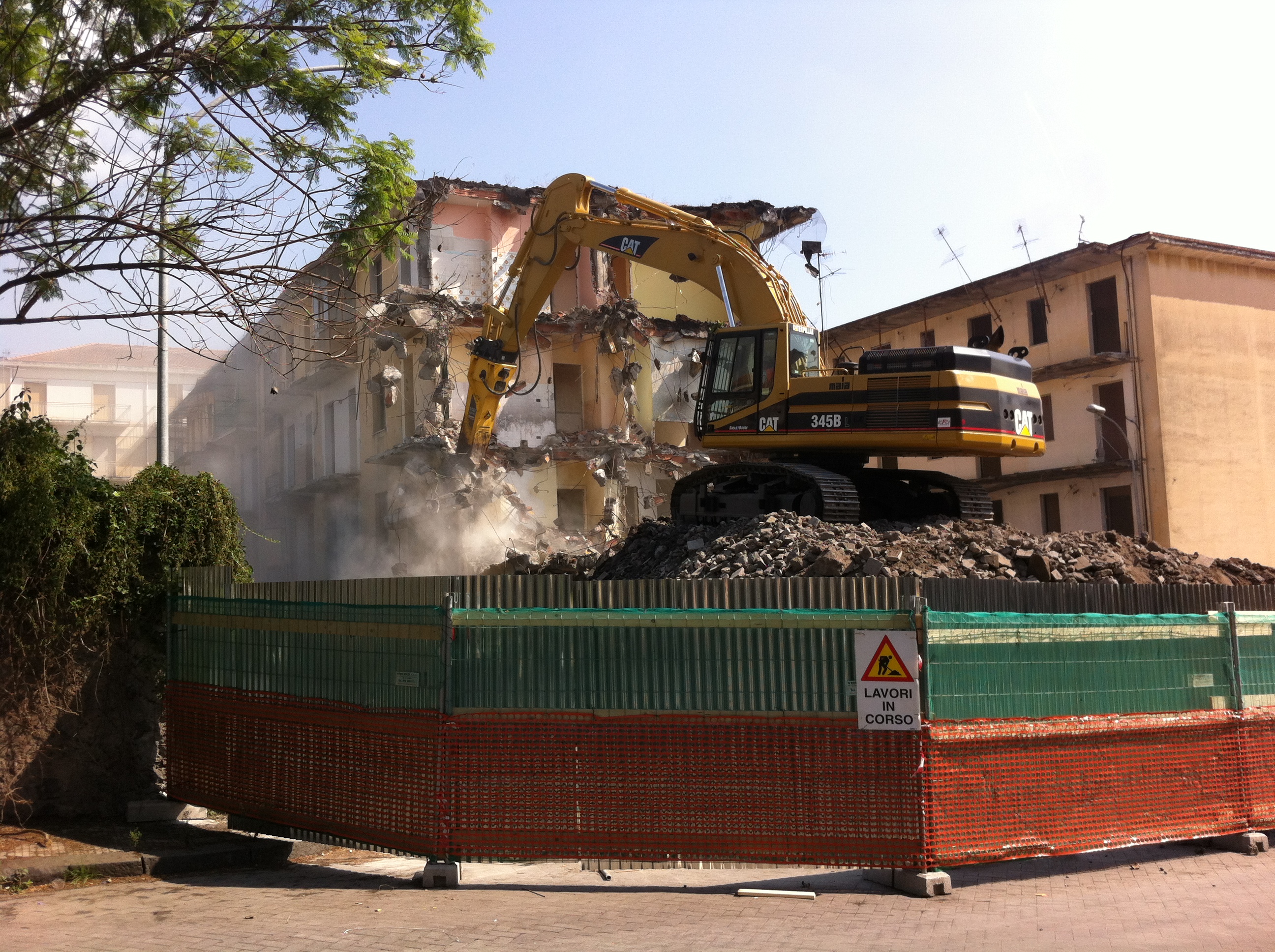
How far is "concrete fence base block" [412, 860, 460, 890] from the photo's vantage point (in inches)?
319

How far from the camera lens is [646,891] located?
8156 millimetres

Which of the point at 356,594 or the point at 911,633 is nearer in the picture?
the point at 911,633

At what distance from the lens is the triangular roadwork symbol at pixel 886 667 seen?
7941 mm

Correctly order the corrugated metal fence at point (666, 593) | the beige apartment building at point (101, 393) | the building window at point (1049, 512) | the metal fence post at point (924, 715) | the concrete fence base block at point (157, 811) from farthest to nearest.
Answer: the beige apartment building at point (101, 393) → the building window at point (1049, 512) → the concrete fence base block at point (157, 811) → the corrugated metal fence at point (666, 593) → the metal fence post at point (924, 715)

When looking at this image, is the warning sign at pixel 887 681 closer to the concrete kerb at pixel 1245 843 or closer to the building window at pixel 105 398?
the concrete kerb at pixel 1245 843

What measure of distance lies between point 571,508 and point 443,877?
28873mm

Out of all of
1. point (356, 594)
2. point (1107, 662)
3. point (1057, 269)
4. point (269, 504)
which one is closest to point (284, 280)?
point (356, 594)

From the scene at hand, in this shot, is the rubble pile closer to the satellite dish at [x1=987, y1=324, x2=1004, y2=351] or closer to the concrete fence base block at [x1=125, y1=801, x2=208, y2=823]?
the satellite dish at [x1=987, y1=324, x2=1004, y2=351]

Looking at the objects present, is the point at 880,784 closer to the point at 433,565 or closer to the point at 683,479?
the point at 683,479

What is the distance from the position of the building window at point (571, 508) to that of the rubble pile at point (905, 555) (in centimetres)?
1900

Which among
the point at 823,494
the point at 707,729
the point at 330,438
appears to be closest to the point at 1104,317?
the point at 823,494

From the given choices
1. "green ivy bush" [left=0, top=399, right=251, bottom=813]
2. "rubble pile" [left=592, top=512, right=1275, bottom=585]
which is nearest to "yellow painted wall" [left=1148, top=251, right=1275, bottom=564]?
"rubble pile" [left=592, top=512, right=1275, bottom=585]

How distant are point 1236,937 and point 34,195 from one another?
10249mm

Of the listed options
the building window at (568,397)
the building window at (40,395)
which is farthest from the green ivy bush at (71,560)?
the building window at (40,395)
